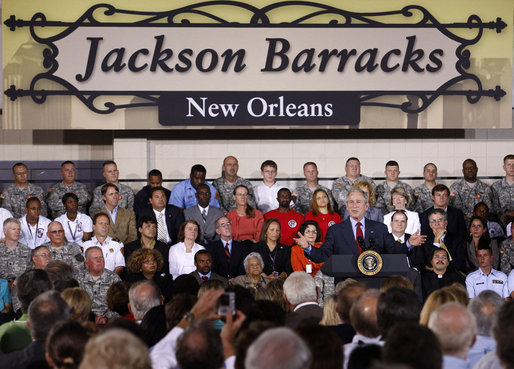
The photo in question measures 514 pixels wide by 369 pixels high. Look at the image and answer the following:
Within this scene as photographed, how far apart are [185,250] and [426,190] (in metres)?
3.80

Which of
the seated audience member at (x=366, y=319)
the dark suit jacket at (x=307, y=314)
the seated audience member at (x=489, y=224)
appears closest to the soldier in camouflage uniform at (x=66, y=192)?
the seated audience member at (x=489, y=224)

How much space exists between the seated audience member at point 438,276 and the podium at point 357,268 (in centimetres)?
216

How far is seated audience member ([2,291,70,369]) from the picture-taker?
4.28 meters

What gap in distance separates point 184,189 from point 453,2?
4746 mm

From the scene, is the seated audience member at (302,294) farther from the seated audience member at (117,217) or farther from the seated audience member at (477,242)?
the seated audience member at (117,217)

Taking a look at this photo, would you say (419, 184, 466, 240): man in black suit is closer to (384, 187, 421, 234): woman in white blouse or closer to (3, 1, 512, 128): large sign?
(384, 187, 421, 234): woman in white blouse

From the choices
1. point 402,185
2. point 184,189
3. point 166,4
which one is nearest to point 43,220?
point 184,189

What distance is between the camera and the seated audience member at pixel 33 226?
1020 cm

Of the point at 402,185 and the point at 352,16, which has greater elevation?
the point at 352,16

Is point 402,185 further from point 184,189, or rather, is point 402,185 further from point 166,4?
point 166,4

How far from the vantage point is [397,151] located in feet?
41.3

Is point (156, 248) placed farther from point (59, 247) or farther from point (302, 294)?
point (302, 294)

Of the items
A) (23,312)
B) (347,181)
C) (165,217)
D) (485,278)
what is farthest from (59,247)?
(485,278)

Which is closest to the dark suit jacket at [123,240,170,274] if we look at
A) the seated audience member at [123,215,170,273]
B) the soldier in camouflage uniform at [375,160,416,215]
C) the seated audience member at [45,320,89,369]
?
the seated audience member at [123,215,170,273]
